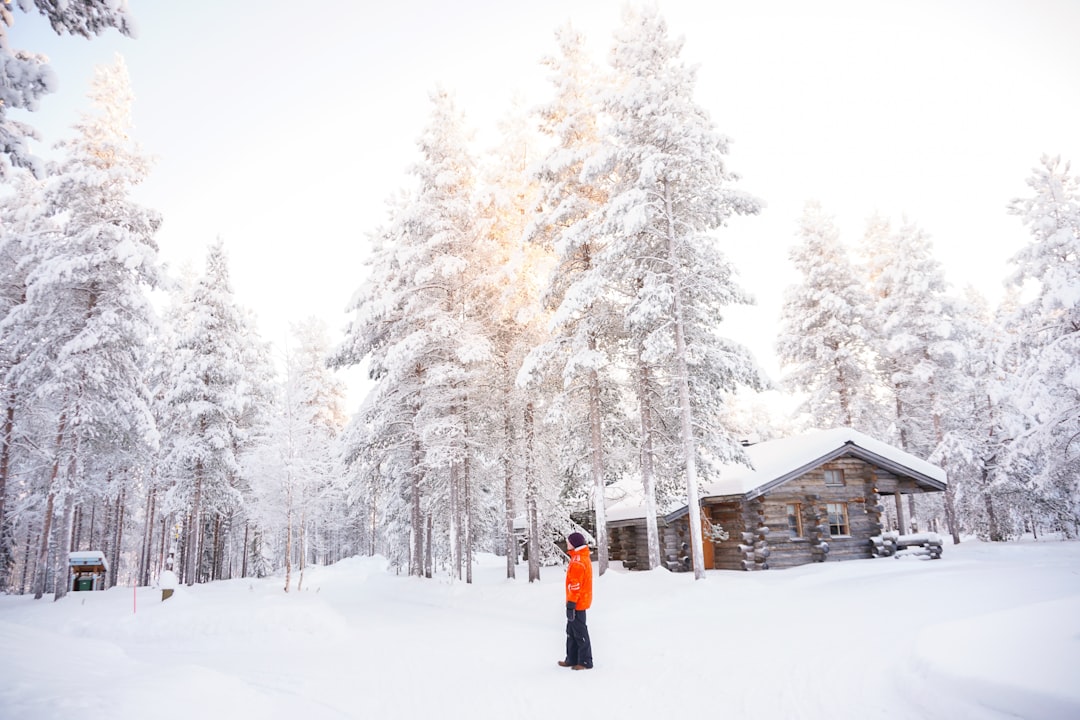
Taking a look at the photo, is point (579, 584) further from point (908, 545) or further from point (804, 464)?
point (908, 545)

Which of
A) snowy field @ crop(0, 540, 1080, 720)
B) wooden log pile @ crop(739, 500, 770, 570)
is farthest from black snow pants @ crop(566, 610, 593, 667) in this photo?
wooden log pile @ crop(739, 500, 770, 570)

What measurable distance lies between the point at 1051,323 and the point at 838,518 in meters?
10.4

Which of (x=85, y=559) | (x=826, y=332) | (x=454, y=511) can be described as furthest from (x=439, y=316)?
(x=826, y=332)

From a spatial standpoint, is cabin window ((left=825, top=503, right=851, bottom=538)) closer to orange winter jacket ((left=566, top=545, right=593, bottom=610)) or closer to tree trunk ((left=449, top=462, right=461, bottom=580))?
tree trunk ((left=449, top=462, right=461, bottom=580))

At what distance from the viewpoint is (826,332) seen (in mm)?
30766

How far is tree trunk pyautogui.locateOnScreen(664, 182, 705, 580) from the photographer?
54.4 feet

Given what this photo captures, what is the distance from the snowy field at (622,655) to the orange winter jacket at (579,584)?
0.99m

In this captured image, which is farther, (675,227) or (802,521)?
(802,521)

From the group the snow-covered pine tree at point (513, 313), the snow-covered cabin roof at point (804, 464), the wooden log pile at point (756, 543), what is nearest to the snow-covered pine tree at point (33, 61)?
the snow-covered pine tree at point (513, 313)

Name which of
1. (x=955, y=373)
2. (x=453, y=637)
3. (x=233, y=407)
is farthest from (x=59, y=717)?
(x=955, y=373)

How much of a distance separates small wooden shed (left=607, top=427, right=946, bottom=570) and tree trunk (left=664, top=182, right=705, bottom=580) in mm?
4831

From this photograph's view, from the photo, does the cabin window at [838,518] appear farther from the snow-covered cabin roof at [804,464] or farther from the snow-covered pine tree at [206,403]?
the snow-covered pine tree at [206,403]

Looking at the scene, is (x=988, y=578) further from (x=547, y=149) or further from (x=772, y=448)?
(x=547, y=149)

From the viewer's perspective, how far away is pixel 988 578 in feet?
45.5
